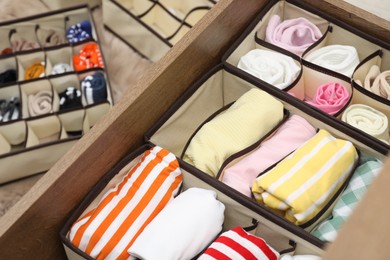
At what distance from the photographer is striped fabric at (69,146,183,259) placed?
901 mm

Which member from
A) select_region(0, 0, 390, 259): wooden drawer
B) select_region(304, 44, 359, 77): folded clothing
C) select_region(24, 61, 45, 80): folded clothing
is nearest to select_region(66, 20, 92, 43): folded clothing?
select_region(24, 61, 45, 80): folded clothing

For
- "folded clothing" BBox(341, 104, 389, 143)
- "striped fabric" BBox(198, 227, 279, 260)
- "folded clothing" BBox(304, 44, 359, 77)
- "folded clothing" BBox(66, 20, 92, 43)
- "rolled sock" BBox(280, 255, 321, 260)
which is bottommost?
"folded clothing" BBox(66, 20, 92, 43)

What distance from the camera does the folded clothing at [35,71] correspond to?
1.58 meters

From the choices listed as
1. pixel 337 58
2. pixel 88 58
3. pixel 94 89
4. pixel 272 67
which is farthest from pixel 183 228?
pixel 88 58

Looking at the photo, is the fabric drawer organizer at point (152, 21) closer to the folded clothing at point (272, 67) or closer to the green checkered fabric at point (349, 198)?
the folded clothing at point (272, 67)

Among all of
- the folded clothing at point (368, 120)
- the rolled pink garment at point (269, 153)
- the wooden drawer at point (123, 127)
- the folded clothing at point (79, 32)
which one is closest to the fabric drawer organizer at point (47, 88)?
the folded clothing at point (79, 32)

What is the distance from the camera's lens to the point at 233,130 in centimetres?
104

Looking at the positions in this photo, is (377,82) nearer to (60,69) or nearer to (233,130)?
(233,130)

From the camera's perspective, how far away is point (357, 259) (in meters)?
0.45

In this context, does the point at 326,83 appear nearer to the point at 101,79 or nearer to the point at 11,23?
the point at 101,79

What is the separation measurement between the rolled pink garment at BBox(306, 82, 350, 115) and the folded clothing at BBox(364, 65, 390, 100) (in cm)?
5

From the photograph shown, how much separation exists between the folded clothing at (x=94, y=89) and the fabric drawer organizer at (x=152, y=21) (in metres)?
0.17

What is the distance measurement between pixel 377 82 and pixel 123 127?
0.51 metres

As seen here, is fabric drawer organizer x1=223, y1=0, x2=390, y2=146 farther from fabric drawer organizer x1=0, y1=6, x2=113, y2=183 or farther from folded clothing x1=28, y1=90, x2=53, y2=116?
folded clothing x1=28, y1=90, x2=53, y2=116
